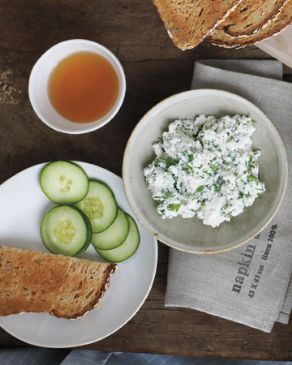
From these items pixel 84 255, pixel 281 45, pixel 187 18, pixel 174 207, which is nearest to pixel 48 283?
pixel 84 255

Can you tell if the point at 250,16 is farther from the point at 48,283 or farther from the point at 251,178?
the point at 48,283

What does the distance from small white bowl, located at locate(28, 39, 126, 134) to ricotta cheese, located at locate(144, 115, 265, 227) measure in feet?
0.68

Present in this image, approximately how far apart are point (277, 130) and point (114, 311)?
72cm

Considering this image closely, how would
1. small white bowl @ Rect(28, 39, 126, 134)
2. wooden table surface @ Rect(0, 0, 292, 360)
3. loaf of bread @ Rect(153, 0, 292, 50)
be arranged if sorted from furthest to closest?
wooden table surface @ Rect(0, 0, 292, 360)
small white bowl @ Rect(28, 39, 126, 134)
loaf of bread @ Rect(153, 0, 292, 50)

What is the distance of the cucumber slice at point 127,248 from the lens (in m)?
1.86

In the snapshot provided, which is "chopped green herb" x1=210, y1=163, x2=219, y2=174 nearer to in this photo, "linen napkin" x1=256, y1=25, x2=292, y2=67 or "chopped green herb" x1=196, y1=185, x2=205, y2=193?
"chopped green herb" x1=196, y1=185, x2=205, y2=193

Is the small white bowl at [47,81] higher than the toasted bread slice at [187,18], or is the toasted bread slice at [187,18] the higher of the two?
the toasted bread slice at [187,18]

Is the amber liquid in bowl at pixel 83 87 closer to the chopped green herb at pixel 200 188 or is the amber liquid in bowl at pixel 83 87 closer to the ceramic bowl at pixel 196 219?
the ceramic bowl at pixel 196 219

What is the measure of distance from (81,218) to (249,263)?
521 millimetres

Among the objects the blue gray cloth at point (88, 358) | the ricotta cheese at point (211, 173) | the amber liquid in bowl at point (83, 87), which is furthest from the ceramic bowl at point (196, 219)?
the blue gray cloth at point (88, 358)

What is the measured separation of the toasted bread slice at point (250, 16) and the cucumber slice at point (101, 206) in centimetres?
57

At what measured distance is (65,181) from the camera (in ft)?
6.01

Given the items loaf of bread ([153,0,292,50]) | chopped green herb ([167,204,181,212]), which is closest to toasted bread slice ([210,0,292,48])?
A: loaf of bread ([153,0,292,50])

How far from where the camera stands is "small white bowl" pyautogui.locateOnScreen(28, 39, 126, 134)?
1.80 m
